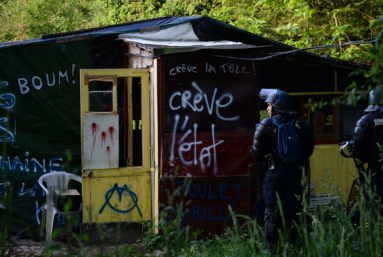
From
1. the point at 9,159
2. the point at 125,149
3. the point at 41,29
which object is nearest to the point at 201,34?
the point at 125,149

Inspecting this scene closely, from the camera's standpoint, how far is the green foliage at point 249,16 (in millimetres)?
10031

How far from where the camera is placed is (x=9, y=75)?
6.20 m

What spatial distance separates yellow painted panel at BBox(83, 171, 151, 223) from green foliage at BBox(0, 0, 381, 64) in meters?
4.25

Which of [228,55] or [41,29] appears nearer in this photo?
[228,55]

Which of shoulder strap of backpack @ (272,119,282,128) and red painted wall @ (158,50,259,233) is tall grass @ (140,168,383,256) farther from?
red painted wall @ (158,50,259,233)

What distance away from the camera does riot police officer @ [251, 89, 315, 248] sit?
15.6 ft

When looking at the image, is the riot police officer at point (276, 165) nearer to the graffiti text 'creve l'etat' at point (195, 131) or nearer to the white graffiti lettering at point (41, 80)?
the graffiti text 'creve l'etat' at point (195, 131)

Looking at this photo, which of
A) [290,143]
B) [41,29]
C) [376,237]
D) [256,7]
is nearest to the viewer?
[376,237]

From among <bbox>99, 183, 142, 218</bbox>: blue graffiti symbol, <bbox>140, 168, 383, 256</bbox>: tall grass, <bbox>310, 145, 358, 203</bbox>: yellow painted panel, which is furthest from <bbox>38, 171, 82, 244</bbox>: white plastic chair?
<bbox>310, 145, 358, 203</bbox>: yellow painted panel

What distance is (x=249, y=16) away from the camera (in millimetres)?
11547

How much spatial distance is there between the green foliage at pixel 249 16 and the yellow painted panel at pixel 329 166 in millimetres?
1970

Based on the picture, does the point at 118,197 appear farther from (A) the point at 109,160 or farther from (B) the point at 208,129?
(B) the point at 208,129

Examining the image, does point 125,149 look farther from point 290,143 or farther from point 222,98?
point 290,143

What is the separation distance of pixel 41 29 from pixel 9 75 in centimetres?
1191
